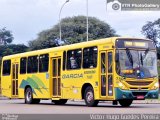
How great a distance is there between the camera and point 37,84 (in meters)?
29.8

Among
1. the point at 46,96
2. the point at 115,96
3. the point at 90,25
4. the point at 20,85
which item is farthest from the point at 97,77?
the point at 90,25

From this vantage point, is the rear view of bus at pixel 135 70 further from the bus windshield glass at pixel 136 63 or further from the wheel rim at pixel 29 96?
the wheel rim at pixel 29 96

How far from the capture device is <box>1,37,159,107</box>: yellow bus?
76.1 ft

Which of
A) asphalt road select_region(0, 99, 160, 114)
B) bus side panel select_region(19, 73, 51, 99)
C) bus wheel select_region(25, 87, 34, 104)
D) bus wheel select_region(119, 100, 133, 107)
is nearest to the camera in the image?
asphalt road select_region(0, 99, 160, 114)

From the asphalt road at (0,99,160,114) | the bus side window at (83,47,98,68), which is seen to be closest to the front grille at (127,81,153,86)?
the asphalt road at (0,99,160,114)

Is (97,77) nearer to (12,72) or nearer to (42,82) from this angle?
(42,82)

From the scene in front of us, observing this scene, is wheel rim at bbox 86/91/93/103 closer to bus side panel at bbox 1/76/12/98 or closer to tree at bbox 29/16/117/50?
bus side panel at bbox 1/76/12/98

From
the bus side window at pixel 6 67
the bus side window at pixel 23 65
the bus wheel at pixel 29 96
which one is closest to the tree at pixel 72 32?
the bus side window at pixel 6 67

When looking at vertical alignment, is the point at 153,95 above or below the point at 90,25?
below

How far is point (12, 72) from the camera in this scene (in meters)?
33.2

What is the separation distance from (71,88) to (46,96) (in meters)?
2.78

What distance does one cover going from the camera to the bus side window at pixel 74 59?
83.6ft

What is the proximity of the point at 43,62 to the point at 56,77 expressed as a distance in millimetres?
1671

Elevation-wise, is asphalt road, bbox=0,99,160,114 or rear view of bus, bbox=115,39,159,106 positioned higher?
rear view of bus, bbox=115,39,159,106
